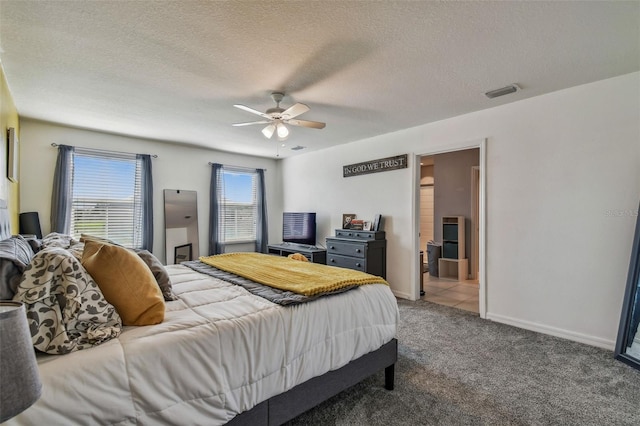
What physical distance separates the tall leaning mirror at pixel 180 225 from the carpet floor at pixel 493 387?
3914 mm

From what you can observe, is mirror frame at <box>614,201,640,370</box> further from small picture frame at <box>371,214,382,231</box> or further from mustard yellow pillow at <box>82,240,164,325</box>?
mustard yellow pillow at <box>82,240,164,325</box>

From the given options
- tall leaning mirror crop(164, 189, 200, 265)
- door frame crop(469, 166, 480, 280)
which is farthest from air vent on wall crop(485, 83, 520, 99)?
tall leaning mirror crop(164, 189, 200, 265)

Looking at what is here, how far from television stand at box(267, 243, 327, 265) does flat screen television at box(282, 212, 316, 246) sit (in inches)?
4.5

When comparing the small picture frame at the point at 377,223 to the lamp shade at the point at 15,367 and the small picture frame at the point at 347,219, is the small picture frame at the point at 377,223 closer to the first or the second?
the small picture frame at the point at 347,219

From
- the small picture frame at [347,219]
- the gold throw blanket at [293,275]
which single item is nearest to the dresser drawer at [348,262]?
the small picture frame at [347,219]

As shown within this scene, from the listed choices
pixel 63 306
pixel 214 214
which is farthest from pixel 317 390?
pixel 214 214

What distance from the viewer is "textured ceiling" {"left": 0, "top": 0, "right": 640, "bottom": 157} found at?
72.1 inches

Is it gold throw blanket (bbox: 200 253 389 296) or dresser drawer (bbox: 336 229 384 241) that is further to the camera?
dresser drawer (bbox: 336 229 384 241)

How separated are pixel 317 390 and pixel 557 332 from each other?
9.07 ft

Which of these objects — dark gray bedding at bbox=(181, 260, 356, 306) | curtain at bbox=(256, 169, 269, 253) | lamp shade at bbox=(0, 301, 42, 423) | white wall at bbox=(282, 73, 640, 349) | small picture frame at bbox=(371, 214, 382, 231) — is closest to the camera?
lamp shade at bbox=(0, 301, 42, 423)

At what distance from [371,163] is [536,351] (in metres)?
3.17

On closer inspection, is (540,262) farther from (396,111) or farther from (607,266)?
(396,111)

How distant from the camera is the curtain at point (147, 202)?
15.4ft

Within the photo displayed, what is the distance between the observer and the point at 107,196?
451cm
